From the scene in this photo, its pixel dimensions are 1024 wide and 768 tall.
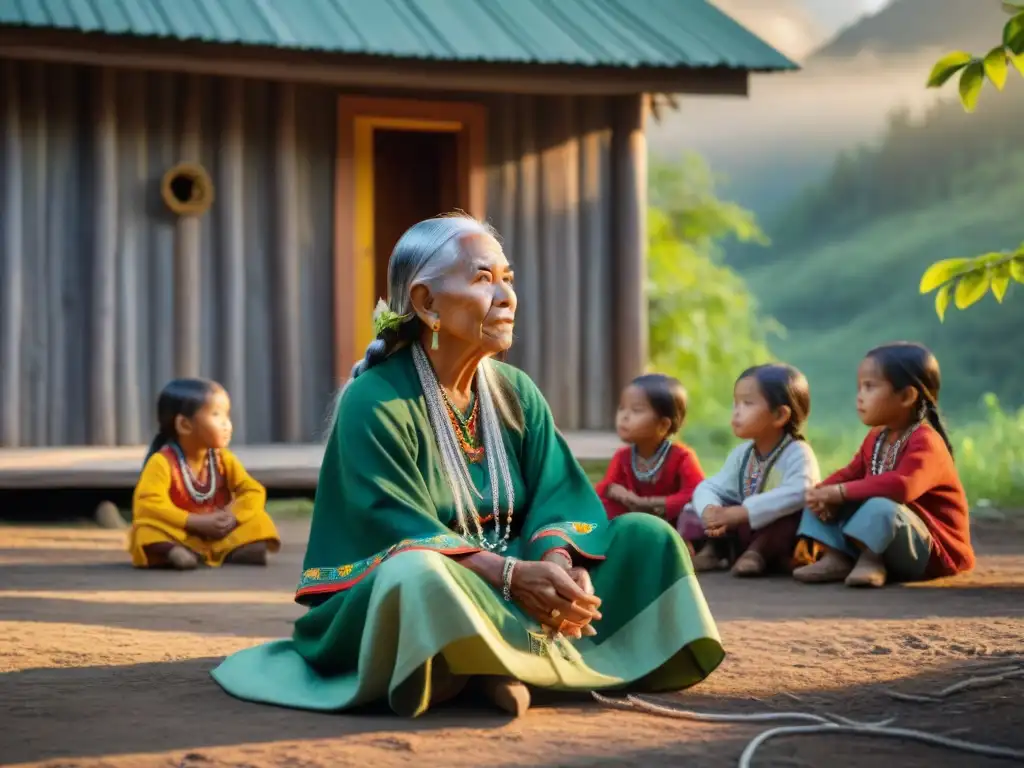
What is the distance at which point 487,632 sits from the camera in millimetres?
3445

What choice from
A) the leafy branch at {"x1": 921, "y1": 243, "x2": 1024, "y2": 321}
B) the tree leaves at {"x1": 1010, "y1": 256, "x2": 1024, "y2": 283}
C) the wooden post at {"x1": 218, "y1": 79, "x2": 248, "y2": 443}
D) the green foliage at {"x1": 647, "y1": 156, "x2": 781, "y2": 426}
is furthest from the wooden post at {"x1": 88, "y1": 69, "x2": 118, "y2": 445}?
the green foliage at {"x1": 647, "y1": 156, "x2": 781, "y2": 426}

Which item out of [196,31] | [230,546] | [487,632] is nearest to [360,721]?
[487,632]

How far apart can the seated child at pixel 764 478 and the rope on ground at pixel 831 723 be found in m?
2.34

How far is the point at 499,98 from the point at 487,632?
727 cm

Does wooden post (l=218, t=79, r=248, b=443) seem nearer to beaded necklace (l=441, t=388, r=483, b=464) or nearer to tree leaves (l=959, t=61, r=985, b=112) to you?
beaded necklace (l=441, t=388, r=483, b=464)

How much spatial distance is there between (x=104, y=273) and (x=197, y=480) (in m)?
2.82

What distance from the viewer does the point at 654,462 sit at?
6.89 metres

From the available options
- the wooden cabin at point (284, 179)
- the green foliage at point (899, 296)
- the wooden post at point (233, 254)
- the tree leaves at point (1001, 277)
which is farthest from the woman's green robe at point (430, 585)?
the green foliage at point (899, 296)

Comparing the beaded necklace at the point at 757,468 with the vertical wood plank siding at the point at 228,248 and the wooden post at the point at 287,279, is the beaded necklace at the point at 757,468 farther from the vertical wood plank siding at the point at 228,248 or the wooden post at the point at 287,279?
the wooden post at the point at 287,279

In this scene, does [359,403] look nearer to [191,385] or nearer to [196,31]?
[191,385]

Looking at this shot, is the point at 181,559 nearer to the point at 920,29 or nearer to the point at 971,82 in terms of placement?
the point at 971,82

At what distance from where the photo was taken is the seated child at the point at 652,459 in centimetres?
669

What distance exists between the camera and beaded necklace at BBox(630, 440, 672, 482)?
6883 mm

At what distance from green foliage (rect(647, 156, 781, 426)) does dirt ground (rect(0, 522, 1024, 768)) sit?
37.5 feet
